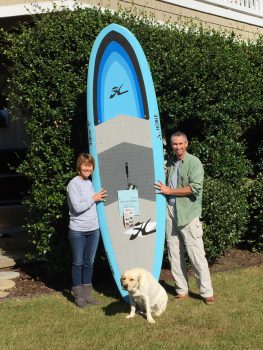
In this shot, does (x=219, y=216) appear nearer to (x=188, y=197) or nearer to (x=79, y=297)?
(x=188, y=197)

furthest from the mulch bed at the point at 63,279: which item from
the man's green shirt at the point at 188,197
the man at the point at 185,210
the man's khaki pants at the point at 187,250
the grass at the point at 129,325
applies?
the man's green shirt at the point at 188,197

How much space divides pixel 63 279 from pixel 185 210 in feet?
6.61

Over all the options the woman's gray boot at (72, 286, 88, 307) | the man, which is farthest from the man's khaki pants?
the woman's gray boot at (72, 286, 88, 307)

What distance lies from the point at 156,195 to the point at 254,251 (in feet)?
9.61

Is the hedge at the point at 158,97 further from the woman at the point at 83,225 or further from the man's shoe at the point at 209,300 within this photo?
the man's shoe at the point at 209,300

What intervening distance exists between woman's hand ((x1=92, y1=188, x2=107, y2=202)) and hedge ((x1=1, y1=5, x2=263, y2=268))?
613 millimetres

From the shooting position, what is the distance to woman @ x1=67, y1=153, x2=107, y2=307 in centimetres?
528

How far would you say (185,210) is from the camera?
538 cm

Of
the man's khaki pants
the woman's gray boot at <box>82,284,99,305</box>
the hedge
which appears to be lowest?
the woman's gray boot at <box>82,284,99,305</box>

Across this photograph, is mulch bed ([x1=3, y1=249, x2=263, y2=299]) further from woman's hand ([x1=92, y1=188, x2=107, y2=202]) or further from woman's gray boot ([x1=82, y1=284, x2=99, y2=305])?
woman's hand ([x1=92, y1=188, x2=107, y2=202])

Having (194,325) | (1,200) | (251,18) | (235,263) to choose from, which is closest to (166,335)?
(194,325)

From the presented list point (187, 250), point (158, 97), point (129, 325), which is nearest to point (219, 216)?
point (187, 250)

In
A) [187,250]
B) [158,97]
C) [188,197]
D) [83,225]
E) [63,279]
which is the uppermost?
[158,97]

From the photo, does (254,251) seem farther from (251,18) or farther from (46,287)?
(251,18)
